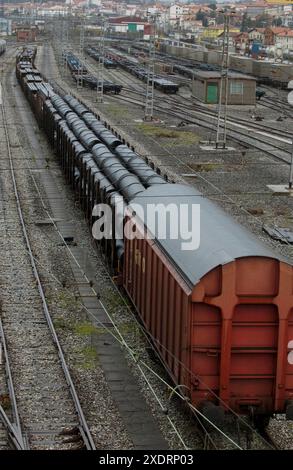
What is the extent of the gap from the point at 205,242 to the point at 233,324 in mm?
1523

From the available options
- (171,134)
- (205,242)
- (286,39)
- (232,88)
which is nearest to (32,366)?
(205,242)

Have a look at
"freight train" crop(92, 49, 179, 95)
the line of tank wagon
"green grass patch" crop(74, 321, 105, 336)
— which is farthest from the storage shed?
the line of tank wagon

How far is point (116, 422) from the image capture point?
1292cm

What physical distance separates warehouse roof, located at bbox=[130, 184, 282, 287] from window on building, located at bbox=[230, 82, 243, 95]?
5262 centimetres

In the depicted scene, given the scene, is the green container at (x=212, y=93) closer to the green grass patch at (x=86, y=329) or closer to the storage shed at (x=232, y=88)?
the storage shed at (x=232, y=88)

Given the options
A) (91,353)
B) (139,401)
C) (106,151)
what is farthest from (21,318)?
(106,151)

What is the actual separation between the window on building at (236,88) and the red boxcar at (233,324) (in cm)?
5619

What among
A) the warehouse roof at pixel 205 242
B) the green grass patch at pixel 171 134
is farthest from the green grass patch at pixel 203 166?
the warehouse roof at pixel 205 242

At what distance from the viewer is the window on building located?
67125 millimetres

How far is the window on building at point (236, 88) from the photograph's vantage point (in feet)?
Answer: 220

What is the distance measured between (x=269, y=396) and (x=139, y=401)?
8.93ft

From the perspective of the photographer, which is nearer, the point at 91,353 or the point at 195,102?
the point at 91,353

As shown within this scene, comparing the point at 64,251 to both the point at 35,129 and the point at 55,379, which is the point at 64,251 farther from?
the point at 35,129

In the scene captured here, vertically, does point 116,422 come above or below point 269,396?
below
